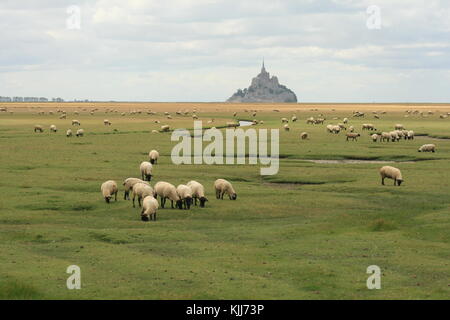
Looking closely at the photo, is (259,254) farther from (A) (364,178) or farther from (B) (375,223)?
(A) (364,178)

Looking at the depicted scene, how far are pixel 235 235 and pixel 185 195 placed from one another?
615 centimetres

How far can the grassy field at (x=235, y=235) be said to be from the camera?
18625mm

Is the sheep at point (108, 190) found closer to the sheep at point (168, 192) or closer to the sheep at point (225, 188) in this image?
the sheep at point (168, 192)

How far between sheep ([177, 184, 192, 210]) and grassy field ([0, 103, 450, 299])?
55cm

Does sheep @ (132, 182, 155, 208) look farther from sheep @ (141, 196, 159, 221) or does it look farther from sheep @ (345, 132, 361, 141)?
sheep @ (345, 132, 361, 141)

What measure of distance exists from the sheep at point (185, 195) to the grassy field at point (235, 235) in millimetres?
547

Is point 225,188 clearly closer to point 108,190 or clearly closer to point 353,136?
point 108,190

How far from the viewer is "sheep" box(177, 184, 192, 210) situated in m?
31.3

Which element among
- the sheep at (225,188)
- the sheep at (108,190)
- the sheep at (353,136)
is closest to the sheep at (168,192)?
the sheep at (108,190)

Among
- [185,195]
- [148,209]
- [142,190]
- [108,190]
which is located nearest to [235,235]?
[148,209]

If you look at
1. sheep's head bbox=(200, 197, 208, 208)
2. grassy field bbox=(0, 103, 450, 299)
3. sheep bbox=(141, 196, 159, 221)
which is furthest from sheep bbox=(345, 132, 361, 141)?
sheep bbox=(141, 196, 159, 221)

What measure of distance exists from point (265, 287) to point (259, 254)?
4.06 metres

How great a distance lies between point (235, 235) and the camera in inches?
1018
